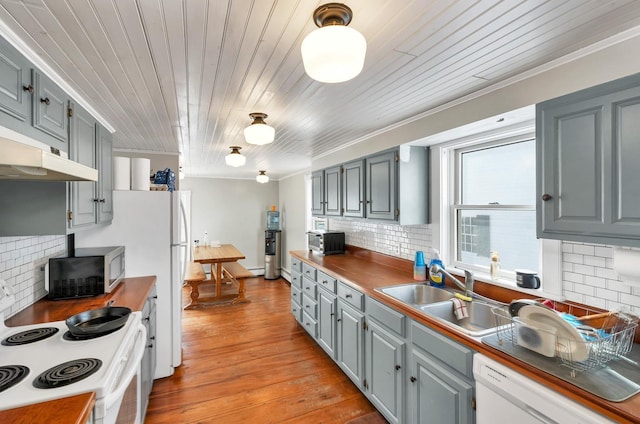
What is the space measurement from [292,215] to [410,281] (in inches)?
159

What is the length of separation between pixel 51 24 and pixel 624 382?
2633 millimetres

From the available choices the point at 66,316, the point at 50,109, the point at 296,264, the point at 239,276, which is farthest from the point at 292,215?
the point at 50,109

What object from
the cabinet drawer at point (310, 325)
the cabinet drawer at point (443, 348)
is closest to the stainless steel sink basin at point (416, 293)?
the cabinet drawer at point (443, 348)

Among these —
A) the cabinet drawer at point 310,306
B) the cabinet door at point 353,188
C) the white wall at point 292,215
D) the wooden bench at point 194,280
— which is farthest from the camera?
the white wall at point 292,215

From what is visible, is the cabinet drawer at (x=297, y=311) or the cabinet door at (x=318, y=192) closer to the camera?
the cabinet drawer at (x=297, y=311)

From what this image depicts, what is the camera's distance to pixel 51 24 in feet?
4.08

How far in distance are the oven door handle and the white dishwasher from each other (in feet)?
5.04

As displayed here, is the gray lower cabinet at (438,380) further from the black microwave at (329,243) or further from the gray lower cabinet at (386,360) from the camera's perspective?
the black microwave at (329,243)

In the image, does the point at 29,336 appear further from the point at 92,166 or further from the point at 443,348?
the point at 443,348

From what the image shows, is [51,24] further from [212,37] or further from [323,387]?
[323,387]

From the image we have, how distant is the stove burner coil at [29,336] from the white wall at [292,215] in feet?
13.9

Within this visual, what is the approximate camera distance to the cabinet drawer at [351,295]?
2.38 metres

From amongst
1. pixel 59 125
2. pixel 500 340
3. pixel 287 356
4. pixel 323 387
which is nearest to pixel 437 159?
pixel 500 340

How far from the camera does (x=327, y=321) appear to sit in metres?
2.98
